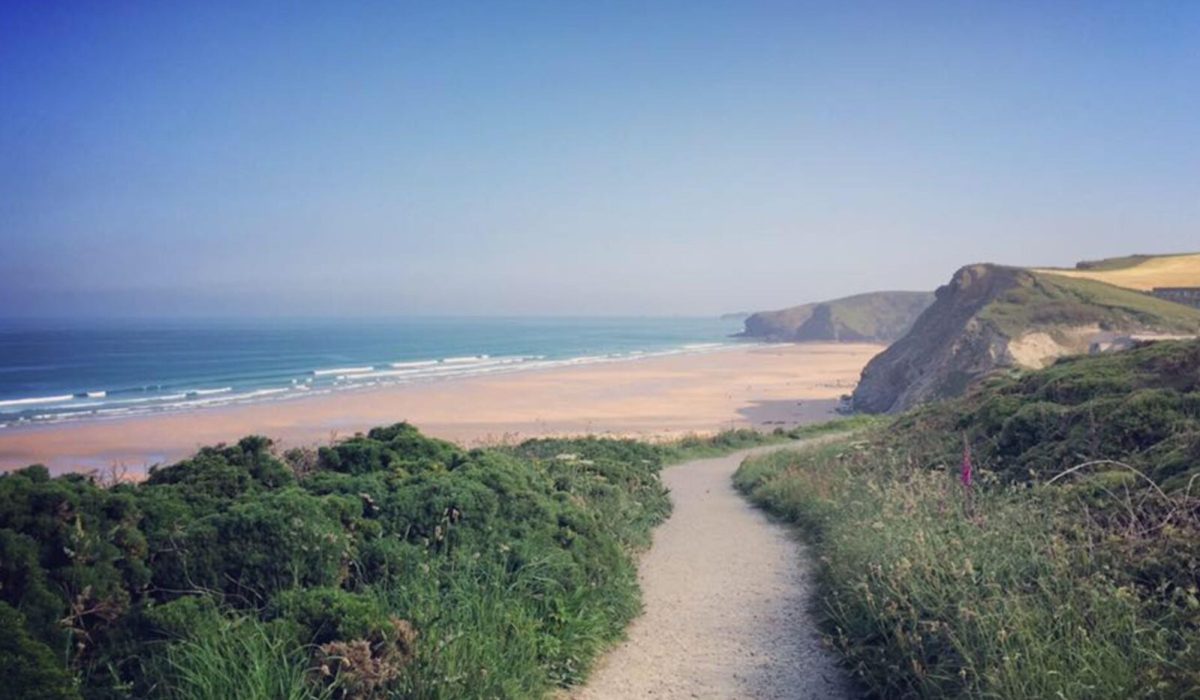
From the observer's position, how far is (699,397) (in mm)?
50688

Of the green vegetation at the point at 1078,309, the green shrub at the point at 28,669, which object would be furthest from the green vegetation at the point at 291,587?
the green vegetation at the point at 1078,309

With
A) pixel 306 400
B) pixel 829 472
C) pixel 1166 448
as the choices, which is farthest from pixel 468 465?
pixel 306 400

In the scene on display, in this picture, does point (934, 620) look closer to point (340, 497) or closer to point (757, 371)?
point (340, 497)

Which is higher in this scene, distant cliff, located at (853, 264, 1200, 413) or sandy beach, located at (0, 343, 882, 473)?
distant cliff, located at (853, 264, 1200, 413)

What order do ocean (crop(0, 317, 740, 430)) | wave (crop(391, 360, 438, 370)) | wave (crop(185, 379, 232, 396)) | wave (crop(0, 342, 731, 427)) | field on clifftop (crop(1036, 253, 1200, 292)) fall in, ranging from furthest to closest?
wave (crop(391, 360, 438, 370)) → field on clifftop (crop(1036, 253, 1200, 292)) → wave (crop(185, 379, 232, 396)) → ocean (crop(0, 317, 740, 430)) → wave (crop(0, 342, 731, 427))

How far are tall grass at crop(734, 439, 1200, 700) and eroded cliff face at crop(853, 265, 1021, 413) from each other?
31494 millimetres

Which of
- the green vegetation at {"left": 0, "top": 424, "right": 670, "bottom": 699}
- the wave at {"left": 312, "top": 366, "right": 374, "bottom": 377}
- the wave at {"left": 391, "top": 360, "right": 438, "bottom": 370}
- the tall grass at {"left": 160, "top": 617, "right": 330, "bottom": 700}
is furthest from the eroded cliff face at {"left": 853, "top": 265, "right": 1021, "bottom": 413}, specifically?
the wave at {"left": 391, "top": 360, "right": 438, "bottom": 370}

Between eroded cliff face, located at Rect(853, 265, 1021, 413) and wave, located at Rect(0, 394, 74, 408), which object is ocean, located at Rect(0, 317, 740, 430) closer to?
wave, located at Rect(0, 394, 74, 408)

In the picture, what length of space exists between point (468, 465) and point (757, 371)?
65.4 meters

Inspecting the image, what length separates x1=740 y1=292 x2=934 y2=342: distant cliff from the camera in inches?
5453

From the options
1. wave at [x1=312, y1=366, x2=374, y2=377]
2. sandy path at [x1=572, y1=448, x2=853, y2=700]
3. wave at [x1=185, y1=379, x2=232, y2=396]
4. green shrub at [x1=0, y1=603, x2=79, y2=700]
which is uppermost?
green shrub at [x1=0, y1=603, x2=79, y2=700]

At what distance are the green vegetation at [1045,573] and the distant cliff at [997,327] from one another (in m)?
26.7

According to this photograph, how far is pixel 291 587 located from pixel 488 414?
119ft

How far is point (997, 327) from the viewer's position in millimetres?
38656
